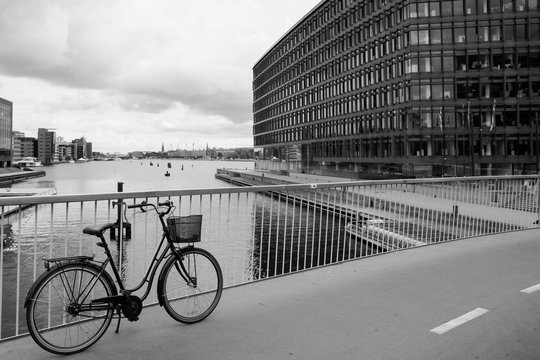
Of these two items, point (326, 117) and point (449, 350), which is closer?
point (449, 350)

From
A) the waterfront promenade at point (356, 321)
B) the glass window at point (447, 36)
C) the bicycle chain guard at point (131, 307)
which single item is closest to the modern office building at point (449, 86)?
the glass window at point (447, 36)

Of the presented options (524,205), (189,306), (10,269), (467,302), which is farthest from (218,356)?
(10,269)

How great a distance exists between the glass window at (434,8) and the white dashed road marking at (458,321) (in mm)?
54461

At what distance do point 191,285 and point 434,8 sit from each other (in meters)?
56.2

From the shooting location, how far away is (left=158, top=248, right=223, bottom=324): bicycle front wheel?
444 centimetres

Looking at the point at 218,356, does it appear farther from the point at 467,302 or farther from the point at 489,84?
the point at 489,84

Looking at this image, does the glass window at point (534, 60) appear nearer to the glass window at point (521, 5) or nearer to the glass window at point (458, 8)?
the glass window at point (521, 5)

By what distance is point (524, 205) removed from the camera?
12.2 meters

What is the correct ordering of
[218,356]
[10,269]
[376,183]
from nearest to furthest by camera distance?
[218,356]
[376,183]
[10,269]

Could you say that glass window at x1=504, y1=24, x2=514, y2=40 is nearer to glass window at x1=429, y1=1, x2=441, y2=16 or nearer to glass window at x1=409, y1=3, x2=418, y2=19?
glass window at x1=429, y1=1, x2=441, y2=16

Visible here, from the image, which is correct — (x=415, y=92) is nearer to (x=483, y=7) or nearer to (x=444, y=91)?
(x=444, y=91)

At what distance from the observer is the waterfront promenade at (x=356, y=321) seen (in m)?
3.83

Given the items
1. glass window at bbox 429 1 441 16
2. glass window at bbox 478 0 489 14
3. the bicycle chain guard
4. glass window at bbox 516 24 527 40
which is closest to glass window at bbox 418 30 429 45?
glass window at bbox 429 1 441 16

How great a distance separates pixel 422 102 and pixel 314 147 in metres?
29.8
